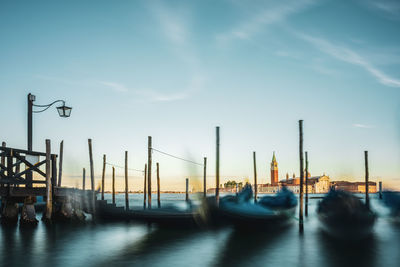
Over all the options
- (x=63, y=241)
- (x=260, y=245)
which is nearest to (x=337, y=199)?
(x=260, y=245)

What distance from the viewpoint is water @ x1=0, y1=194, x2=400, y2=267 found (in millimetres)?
10234

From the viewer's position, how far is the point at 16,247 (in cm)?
1191

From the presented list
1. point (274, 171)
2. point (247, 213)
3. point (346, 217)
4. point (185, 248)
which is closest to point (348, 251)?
point (346, 217)

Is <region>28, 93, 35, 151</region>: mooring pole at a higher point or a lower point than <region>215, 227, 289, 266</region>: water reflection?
higher

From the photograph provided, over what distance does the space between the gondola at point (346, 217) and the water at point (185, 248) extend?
1.45 ft

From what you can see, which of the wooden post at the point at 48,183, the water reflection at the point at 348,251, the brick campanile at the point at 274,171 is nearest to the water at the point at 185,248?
the water reflection at the point at 348,251

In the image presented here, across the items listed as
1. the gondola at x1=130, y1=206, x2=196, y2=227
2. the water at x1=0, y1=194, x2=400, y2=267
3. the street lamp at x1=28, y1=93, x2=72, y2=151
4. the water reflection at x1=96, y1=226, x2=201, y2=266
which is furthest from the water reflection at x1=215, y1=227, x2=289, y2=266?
the street lamp at x1=28, y1=93, x2=72, y2=151

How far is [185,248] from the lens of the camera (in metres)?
12.2

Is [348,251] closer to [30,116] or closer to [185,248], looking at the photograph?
[185,248]

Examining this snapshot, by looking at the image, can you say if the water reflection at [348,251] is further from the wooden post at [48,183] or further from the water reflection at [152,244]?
the wooden post at [48,183]

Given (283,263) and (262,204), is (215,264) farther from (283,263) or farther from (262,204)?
(262,204)

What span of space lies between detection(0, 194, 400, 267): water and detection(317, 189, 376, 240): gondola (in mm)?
441

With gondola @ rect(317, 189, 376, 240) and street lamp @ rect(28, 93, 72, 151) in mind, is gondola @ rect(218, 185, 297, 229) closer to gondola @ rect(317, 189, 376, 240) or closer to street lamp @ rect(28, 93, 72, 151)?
gondola @ rect(317, 189, 376, 240)

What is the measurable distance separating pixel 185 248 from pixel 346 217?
6.22 m
